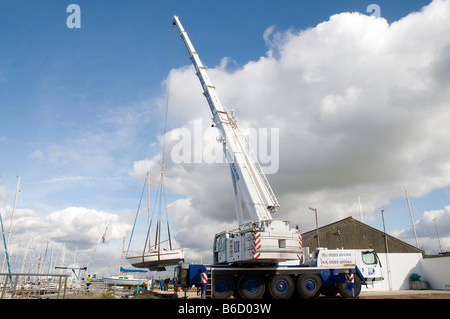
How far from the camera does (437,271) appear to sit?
2892 cm

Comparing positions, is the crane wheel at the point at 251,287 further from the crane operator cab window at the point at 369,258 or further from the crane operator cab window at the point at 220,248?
the crane operator cab window at the point at 369,258

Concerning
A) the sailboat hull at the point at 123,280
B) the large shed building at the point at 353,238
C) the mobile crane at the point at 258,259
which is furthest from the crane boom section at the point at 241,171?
the sailboat hull at the point at 123,280

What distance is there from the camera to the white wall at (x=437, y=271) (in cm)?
2812

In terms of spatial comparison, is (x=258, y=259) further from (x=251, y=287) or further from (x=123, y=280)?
(x=123, y=280)

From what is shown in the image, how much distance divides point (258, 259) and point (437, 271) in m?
23.3

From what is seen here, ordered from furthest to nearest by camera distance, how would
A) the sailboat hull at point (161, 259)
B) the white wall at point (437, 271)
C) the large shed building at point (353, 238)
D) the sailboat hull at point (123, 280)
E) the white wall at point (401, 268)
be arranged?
the sailboat hull at point (123, 280), the large shed building at point (353, 238), the white wall at point (401, 268), the white wall at point (437, 271), the sailboat hull at point (161, 259)

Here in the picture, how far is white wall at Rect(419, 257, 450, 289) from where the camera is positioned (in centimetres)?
2812

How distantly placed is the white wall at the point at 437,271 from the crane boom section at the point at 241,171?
21.7 meters

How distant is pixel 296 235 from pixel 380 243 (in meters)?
20.6

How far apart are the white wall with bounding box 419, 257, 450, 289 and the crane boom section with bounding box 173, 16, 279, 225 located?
71.3 ft

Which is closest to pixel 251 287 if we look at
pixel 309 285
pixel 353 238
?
pixel 309 285
